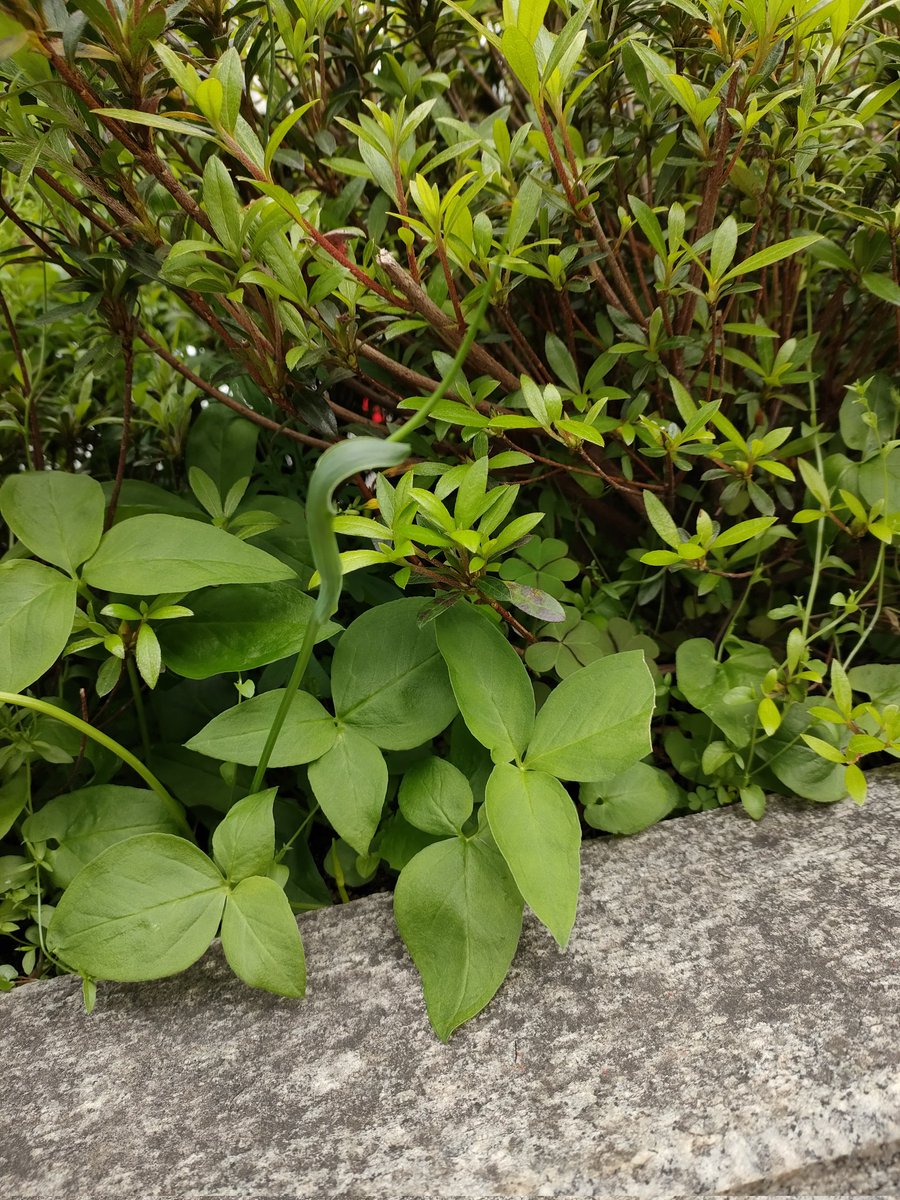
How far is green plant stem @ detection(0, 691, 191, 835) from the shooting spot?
0.68m

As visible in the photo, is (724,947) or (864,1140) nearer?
(864,1140)

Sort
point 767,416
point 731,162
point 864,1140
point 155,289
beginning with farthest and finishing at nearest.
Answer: point 155,289 → point 767,416 → point 731,162 → point 864,1140

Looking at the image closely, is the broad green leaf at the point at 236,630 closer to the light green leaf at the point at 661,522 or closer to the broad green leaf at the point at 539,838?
the broad green leaf at the point at 539,838

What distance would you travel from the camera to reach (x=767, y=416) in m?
1.04

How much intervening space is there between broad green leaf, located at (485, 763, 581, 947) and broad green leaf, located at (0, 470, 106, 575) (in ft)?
1.48

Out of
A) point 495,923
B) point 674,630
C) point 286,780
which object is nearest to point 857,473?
point 674,630

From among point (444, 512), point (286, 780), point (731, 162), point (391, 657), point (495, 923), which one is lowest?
point (286, 780)

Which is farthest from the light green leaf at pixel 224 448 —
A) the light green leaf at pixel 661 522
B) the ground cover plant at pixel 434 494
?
the light green leaf at pixel 661 522

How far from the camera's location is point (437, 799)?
76 centimetres

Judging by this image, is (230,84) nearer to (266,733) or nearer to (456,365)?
(456,365)

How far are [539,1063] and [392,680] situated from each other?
0.35 meters

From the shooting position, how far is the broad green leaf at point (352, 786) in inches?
28.3

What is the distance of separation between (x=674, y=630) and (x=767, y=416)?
11.6 inches

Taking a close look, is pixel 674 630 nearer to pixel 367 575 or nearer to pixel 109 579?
pixel 367 575
